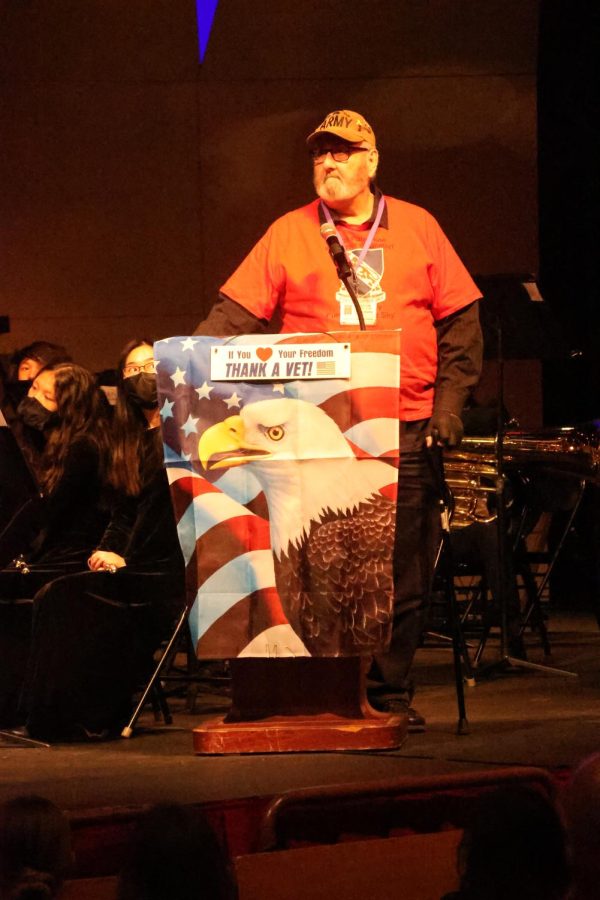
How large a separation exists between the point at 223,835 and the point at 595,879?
116 cm

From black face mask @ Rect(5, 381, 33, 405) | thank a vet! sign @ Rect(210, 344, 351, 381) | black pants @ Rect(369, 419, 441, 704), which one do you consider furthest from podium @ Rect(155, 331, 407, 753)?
black face mask @ Rect(5, 381, 33, 405)

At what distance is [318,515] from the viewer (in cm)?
406

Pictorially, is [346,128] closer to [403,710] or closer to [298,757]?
[403,710]

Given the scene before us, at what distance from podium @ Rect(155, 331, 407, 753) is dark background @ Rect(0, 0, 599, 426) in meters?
4.65

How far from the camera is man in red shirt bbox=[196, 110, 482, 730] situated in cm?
441

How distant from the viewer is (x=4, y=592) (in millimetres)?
5191

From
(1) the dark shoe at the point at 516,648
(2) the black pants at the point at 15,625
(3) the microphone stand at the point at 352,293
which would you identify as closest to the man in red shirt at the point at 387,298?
(3) the microphone stand at the point at 352,293

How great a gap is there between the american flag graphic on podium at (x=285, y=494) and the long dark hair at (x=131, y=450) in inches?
45.9

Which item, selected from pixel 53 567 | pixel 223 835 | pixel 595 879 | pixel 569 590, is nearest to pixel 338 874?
pixel 223 835

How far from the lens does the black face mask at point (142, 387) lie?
17.0 ft

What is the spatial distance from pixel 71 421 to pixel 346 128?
1.69 metres

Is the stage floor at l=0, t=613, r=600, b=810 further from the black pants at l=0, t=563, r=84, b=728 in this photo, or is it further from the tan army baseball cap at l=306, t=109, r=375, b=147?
the tan army baseball cap at l=306, t=109, r=375, b=147

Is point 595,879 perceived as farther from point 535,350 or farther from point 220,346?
point 535,350

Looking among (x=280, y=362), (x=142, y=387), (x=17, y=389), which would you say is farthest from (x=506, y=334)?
(x=280, y=362)
